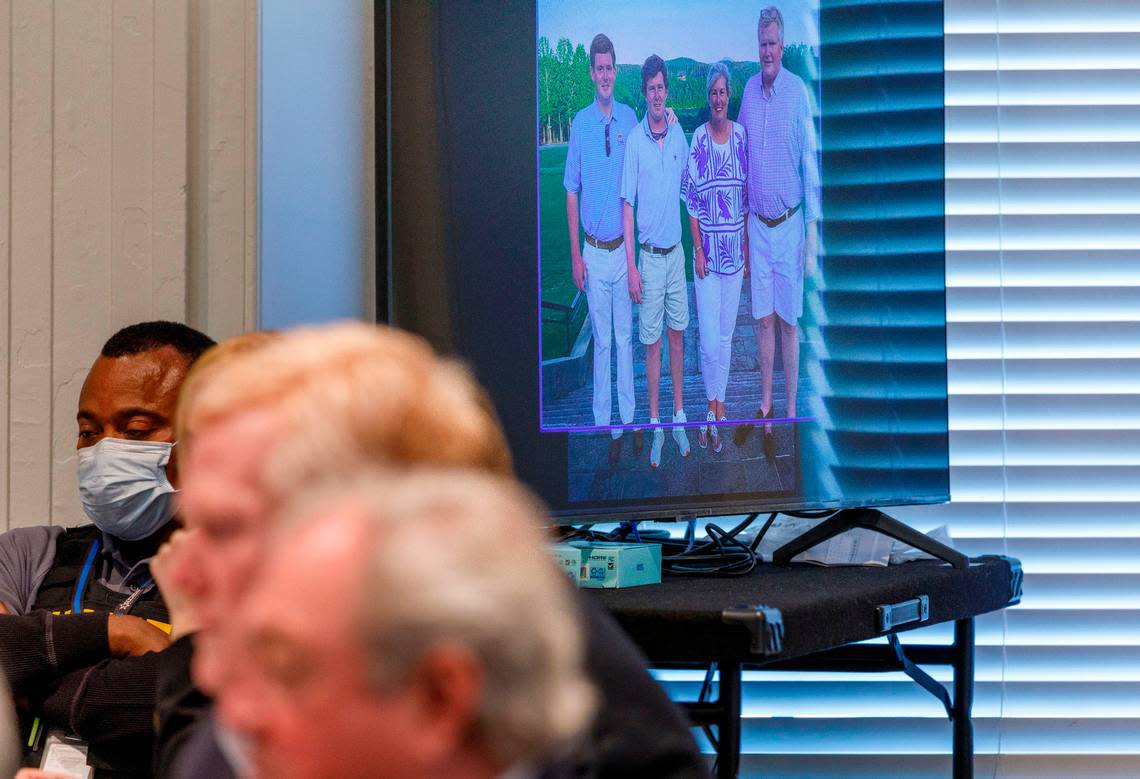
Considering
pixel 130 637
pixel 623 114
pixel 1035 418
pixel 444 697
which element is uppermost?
pixel 623 114

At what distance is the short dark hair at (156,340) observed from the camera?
2168 mm

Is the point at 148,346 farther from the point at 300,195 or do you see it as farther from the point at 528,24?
the point at 528,24

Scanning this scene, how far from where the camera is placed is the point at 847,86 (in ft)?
8.09

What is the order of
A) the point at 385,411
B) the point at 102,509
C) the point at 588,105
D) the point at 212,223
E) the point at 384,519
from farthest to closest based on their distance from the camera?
the point at 212,223 → the point at 588,105 → the point at 102,509 → the point at 385,411 → the point at 384,519

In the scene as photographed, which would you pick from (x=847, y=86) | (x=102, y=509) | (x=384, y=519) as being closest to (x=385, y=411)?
(x=384, y=519)

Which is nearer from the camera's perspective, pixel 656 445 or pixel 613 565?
pixel 613 565

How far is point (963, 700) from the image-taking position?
2484 mm

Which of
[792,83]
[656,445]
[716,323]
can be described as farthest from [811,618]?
[792,83]

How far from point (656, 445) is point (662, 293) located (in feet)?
0.95

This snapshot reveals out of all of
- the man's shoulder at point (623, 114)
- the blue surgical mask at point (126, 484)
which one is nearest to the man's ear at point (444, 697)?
the blue surgical mask at point (126, 484)

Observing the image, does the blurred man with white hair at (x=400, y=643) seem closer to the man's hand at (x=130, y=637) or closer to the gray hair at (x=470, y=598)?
the gray hair at (x=470, y=598)

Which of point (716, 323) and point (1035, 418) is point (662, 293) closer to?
point (716, 323)

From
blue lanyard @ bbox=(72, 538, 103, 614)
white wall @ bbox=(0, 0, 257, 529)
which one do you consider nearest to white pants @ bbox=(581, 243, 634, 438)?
white wall @ bbox=(0, 0, 257, 529)

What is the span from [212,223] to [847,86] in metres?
1.33
